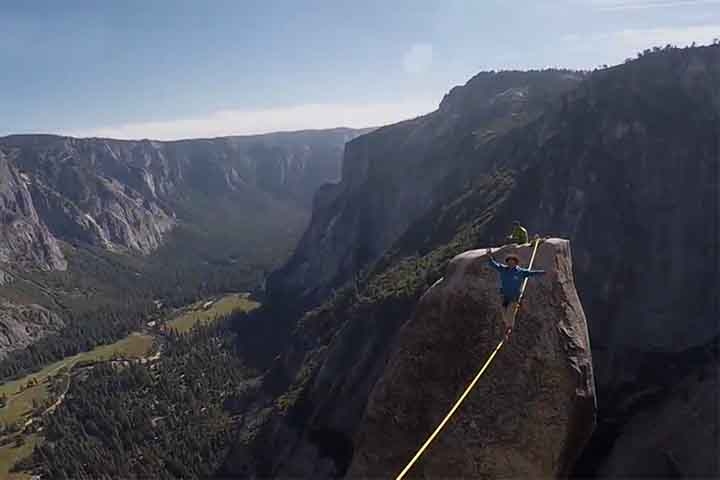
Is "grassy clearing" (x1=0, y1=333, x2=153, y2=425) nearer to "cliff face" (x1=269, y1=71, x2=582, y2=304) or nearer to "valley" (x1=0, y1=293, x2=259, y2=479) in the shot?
"valley" (x1=0, y1=293, x2=259, y2=479)

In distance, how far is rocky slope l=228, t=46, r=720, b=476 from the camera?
4194 cm

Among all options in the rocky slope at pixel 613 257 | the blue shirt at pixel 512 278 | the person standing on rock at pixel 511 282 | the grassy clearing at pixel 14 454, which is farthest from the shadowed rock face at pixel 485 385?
the grassy clearing at pixel 14 454

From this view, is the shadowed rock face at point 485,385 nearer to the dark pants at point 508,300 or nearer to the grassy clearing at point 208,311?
the dark pants at point 508,300

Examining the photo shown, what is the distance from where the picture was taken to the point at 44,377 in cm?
13962

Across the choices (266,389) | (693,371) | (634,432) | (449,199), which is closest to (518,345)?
(634,432)

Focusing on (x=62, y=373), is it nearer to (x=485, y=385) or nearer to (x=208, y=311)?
(x=208, y=311)

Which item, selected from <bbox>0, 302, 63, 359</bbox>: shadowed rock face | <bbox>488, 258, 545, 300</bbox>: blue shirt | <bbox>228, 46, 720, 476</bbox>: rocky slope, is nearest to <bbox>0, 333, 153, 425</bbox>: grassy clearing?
<bbox>0, 302, 63, 359</bbox>: shadowed rock face

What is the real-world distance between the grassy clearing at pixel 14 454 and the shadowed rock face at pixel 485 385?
96.7m

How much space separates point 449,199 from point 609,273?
49.4 meters

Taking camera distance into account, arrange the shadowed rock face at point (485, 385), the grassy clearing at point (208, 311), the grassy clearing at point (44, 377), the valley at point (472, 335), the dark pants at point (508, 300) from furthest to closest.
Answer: the grassy clearing at point (208, 311) < the grassy clearing at point (44, 377) < the valley at point (472, 335) < the dark pants at point (508, 300) < the shadowed rock face at point (485, 385)

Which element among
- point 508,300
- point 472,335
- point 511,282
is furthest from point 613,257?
point 511,282

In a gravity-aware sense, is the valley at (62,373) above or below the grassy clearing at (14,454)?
below

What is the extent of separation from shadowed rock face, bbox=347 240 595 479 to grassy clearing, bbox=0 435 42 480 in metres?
96.7

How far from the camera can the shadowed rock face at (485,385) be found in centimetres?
Result: 1588
